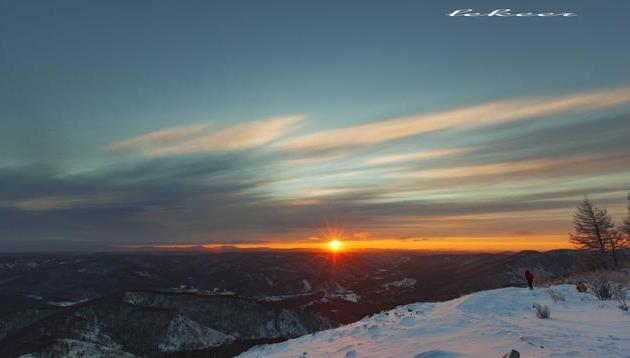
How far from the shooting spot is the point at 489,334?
12.5 m

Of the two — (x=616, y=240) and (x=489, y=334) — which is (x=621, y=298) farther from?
(x=616, y=240)

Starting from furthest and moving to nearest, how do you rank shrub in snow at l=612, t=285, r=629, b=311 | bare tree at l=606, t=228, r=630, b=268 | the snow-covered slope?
1. bare tree at l=606, t=228, r=630, b=268
2. shrub in snow at l=612, t=285, r=629, b=311
3. the snow-covered slope

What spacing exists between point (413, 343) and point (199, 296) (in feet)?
623

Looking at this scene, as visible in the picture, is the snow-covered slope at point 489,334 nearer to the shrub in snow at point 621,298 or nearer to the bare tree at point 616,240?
the shrub in snow at point 621,298

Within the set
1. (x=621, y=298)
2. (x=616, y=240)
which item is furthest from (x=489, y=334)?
(x=616, y=240)

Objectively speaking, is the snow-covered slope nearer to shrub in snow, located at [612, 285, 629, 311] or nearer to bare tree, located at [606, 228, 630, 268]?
shrub in snow, located at [612, 285, 629, 311]

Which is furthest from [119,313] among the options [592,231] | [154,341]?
[592,231]

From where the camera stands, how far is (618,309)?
16.0 meters

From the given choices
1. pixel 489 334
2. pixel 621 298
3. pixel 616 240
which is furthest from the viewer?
pixel 616 240

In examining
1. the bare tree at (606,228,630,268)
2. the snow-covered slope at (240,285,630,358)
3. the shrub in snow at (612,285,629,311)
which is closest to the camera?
the snow-covered slope at (240,285,630,358)

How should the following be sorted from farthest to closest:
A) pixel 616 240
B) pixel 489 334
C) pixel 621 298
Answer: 1. pixel 616 240
2. pixel 621 298
3. pixel 489 334

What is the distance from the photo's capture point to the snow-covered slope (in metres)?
10.5

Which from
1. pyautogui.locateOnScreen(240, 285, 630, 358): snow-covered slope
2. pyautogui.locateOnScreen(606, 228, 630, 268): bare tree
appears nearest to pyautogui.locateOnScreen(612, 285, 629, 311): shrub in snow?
pyautogui.locateOnScreen(240, 285, 630, 358): snow-covered slope

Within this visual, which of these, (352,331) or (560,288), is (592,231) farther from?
(352,331)
